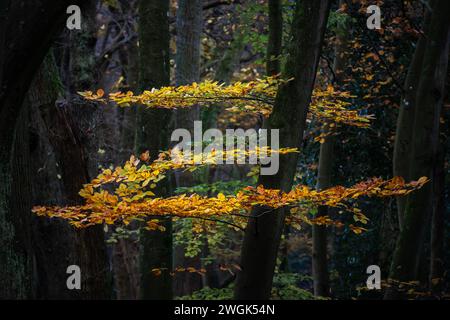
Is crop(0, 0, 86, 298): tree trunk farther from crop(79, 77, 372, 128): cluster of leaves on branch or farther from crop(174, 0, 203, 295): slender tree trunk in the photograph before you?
crop(174, 0, 203, 295): slender tree trunk

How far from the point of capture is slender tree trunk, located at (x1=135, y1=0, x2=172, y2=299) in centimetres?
812

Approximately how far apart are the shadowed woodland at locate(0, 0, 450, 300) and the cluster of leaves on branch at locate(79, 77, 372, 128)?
24 millimetres

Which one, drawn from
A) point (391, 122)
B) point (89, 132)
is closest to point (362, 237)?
point (391, 122)

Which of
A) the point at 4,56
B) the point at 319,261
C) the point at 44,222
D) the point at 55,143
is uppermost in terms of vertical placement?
the point at 4,56

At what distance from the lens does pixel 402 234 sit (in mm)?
8469

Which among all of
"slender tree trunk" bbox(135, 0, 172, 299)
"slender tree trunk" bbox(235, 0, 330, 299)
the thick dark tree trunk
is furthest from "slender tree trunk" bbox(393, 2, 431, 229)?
the thick dark tree trunk

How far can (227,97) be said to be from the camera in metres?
6.36

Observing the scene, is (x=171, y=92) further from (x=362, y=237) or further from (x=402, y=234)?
(x=362, y=237)

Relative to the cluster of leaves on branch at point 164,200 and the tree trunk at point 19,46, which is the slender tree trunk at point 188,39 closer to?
the cluster of leaves on branch at point 164,200

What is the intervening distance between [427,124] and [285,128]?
292 cm

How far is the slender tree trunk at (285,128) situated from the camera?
Answer: 6.11 metres

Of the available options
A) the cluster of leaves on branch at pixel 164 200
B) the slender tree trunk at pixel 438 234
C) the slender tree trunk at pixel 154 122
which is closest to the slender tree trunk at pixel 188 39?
the slender tree trunk at pixel 154 122

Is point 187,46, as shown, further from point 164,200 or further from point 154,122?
point 164,200

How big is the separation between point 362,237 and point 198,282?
4.33m
